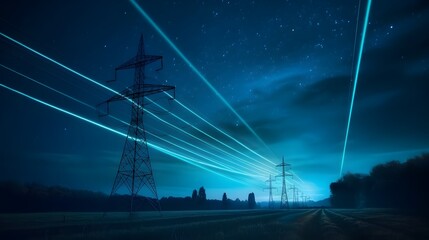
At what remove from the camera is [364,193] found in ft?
480

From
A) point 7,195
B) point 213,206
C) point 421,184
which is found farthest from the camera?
point 213,206

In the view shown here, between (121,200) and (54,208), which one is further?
(121,200)

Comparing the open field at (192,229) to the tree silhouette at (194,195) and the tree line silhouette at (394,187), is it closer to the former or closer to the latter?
the tree line silhouette at (394,187)

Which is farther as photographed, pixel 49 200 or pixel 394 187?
pixel 394 187

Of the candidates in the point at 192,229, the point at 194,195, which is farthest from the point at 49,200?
the point at 194,195

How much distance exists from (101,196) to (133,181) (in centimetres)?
6640

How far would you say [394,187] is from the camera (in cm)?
9812

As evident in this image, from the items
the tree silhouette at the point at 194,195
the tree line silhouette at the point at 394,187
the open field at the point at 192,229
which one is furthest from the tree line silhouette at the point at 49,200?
the tree line silhouette at the point at 394,187

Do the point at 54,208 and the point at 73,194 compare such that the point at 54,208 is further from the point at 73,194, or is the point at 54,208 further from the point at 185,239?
the point at 185,239

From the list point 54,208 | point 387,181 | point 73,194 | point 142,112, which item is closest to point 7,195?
point 54,208

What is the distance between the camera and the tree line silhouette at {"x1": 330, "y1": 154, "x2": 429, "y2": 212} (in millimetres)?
81375

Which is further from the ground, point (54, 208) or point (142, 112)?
point (142, 112)

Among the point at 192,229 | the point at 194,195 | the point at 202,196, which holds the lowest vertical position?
the point at 202,196

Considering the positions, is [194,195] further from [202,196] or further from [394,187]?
[394,187]
